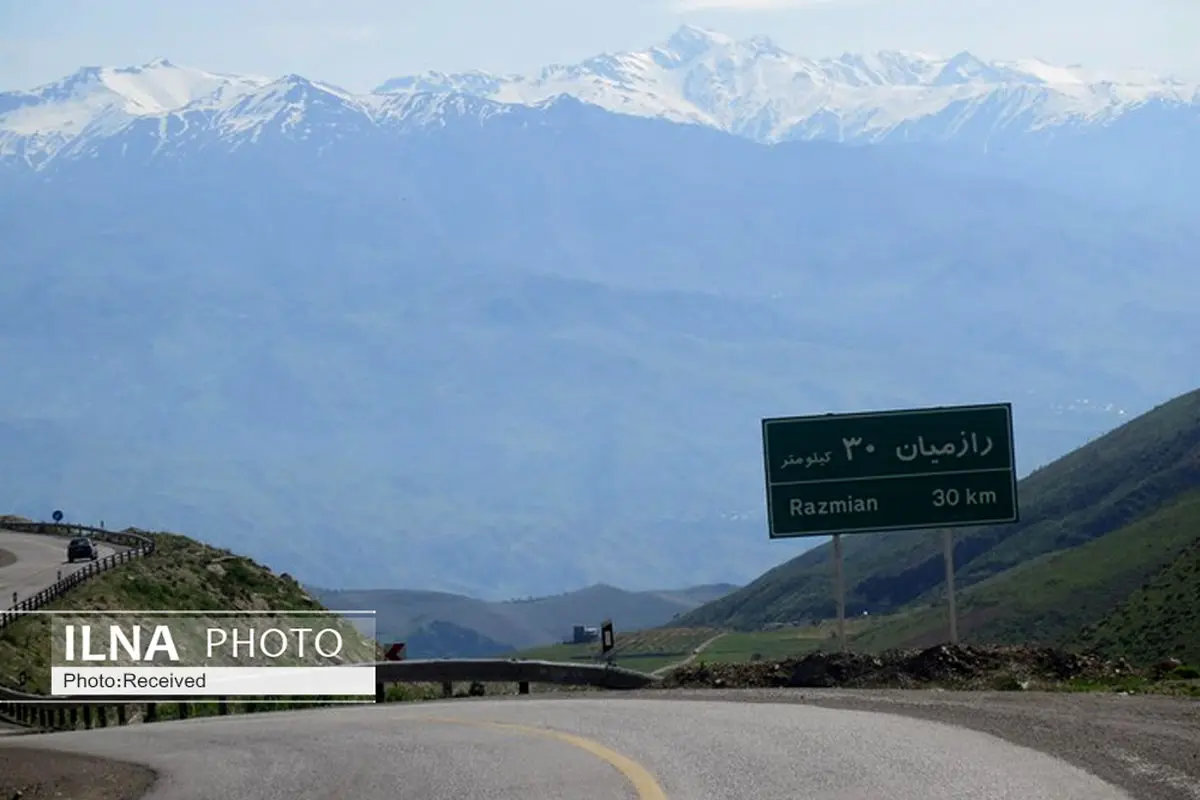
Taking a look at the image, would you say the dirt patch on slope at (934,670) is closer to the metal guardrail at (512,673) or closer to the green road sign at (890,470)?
the metal guardrail at (512,673)

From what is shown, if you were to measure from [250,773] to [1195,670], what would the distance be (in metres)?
12.6

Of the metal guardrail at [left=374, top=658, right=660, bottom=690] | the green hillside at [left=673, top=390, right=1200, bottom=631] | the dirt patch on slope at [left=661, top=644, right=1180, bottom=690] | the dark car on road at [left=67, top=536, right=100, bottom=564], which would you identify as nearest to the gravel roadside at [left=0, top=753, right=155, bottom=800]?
the metal guardrail at [left=374, top=658, right=660, bottom=690]

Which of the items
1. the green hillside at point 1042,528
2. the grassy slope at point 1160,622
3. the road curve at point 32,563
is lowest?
the grassy slope at point 1160,622

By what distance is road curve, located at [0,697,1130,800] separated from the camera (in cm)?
1481

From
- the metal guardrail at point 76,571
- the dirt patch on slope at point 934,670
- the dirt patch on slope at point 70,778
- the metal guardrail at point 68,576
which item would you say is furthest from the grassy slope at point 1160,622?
the dirt patch on slope at point 70,778

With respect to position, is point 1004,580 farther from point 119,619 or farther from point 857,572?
point 119,619

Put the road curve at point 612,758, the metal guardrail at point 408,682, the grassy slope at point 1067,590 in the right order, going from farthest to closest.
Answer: the grassy slope at point 1067,590, the metal guardrail at point 408,682, the road curve at point 612,758

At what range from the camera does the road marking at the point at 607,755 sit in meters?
15.0

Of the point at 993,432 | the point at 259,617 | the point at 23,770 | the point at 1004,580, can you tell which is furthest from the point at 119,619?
the point at 1004,580

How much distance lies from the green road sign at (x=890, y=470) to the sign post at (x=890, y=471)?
15 mm

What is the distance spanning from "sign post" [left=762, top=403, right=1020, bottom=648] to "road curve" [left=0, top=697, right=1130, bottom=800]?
8694mm

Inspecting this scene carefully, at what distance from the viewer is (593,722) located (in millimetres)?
20828

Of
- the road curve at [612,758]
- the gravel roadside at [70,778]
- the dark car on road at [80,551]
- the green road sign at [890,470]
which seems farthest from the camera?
the dark car on road at [80,551]

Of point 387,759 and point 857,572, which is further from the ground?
point 857,572
